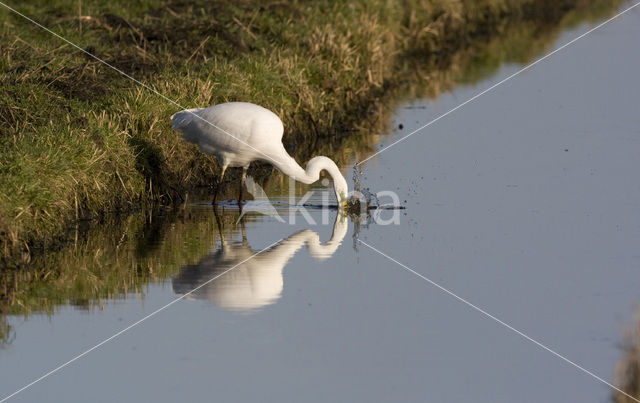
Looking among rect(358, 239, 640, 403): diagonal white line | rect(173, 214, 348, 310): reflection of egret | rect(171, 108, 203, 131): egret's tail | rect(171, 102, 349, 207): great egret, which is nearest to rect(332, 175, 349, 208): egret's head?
rect(171, 102, 349, 207): great egret

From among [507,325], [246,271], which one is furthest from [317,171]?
[507,325]

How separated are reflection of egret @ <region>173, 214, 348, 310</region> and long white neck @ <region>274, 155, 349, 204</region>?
0.56 metres

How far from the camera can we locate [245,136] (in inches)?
534

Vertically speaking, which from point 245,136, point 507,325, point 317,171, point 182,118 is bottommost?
point 507,325

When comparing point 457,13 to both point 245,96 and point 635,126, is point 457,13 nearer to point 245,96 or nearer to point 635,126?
point 635,126

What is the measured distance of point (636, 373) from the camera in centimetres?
757

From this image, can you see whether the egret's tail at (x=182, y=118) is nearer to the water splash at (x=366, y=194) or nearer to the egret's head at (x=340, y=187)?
the egret's head at (x=340, y=187)

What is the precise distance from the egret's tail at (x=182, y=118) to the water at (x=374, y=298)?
0.95 meters

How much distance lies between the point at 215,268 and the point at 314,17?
11.6 m

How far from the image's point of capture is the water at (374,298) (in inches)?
321

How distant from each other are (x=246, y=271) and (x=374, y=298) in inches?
55.0

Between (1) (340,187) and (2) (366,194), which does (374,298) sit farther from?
(2) (366,194)

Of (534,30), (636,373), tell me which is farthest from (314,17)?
(636,373)

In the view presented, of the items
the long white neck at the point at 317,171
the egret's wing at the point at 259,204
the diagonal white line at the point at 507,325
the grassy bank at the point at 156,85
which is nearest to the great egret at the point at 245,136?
the long white neck at the point at 317,171
